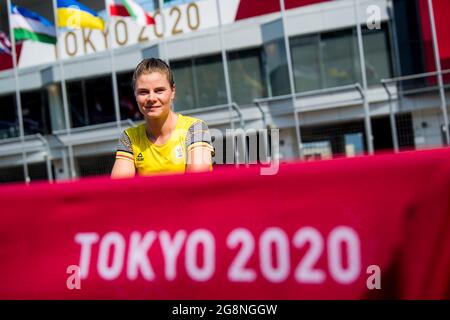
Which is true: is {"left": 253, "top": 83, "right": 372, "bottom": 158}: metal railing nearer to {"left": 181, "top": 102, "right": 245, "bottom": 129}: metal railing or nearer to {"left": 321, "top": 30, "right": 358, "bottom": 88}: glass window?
{"left": 321, "top": 30, "right": 358, "bottom": 88}: glass window

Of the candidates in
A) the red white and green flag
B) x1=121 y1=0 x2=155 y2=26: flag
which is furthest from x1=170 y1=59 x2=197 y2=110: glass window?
x1=121 y1=0 x2=155 y2=26: flag

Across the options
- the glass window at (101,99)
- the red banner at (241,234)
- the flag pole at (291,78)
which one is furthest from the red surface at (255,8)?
the red banner at (241,234)

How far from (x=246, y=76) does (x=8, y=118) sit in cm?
1113

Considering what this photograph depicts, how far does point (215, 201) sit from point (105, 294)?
1.27 feet

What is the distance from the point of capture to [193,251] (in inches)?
50.9

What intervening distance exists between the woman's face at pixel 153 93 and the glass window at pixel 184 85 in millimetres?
17549

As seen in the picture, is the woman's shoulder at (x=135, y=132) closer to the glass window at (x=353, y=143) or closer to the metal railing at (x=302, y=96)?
the glass window at (x=353, y=143)

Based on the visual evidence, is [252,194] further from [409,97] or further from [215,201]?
[409,97]

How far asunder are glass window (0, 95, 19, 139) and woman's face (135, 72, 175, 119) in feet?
74.1

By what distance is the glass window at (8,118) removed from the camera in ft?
76.0

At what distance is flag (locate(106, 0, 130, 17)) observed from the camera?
16.4 metres

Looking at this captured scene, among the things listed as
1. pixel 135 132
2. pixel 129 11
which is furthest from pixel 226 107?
pixel 135 132

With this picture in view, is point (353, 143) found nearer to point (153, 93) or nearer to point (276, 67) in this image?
point (276, 67)

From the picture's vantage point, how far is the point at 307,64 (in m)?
18.4
